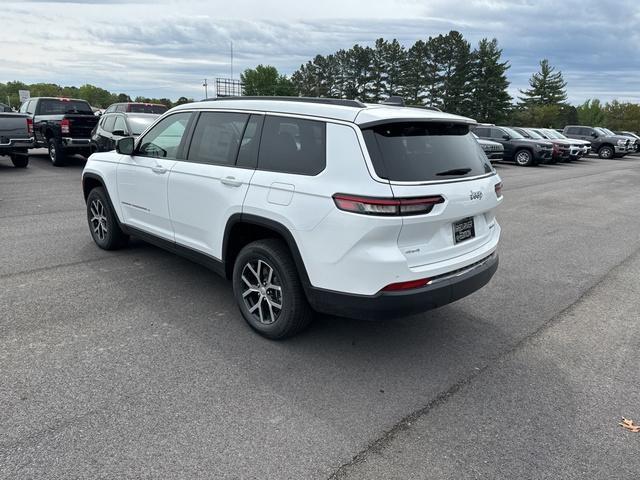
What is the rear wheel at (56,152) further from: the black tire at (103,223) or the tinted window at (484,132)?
the tinted window at (484,132)

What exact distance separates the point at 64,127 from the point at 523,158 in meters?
19.0

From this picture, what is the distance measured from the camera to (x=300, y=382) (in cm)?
337

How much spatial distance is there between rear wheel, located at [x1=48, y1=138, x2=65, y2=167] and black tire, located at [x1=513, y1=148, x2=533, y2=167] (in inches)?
746

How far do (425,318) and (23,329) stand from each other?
3.38 metres

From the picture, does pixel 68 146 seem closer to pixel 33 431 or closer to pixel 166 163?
pixel 166 163

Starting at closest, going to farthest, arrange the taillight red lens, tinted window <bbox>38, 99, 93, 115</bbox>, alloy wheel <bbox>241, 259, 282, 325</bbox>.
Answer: the taillight red lens, alloy wheel <bbox>241, 259, 282, 325</bbox>, tinted window <bbox>38, 99, 93, 115</bbox>

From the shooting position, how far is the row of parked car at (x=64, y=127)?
1225 cm

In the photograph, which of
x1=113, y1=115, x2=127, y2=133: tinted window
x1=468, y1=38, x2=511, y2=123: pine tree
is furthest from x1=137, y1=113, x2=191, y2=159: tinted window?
x1=468, y1=38, x2=511, y2=123: pine tree

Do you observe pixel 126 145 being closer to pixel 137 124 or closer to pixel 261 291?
pixel 261 291

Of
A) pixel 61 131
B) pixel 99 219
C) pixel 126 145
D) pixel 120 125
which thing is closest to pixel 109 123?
pixel 120 125

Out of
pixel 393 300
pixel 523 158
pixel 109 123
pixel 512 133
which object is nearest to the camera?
pixel 393 300

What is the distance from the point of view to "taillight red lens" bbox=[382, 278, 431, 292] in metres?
3.25

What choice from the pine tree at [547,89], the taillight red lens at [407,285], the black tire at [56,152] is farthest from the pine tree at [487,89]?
the taillight red lens at [407,285]

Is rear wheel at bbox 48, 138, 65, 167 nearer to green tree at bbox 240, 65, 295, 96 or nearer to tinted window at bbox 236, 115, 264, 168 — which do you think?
tinted window at bbox 236, 115, 264, 168
